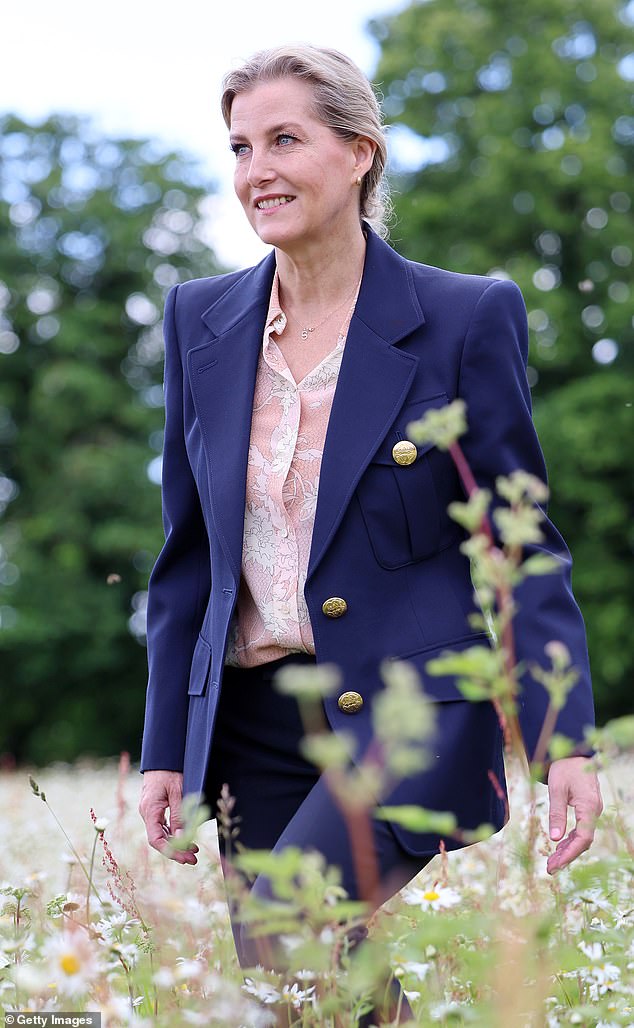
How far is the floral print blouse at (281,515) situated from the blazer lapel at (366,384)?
0.08 metres

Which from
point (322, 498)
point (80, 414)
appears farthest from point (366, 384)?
point (80, 414)

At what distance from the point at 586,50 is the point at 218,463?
20.8 m

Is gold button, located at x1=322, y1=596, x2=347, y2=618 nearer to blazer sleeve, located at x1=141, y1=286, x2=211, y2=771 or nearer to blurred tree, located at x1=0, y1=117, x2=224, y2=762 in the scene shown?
blazer sleeve, located at x1=141, y1=286, x2=211, y2=771

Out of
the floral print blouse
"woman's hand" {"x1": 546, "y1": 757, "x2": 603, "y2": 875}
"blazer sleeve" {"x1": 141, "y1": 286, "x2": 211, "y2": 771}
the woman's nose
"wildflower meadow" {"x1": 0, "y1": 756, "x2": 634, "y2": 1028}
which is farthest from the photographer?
"blazer sleeve" {"x1": 141, "y1": 286, "x2": 211, "y2": 771}

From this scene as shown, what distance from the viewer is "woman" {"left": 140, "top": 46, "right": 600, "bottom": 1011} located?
2.92 meters

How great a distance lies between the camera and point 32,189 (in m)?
26.1

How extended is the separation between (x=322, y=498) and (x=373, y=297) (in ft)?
1.82

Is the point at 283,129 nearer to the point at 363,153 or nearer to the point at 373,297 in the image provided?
the point at 363,153

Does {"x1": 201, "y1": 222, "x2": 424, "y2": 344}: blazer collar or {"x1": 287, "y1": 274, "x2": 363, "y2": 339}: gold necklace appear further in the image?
{"x1": 287, "y1": 274, "x2": 363, "y2": 339}: gold necklace

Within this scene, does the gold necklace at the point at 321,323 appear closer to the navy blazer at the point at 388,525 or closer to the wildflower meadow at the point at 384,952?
the navy blazer at the point at 388,525

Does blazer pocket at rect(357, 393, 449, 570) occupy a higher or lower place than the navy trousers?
higher

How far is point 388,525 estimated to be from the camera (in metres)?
3.01

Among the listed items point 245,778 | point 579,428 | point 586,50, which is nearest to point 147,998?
point 245,778

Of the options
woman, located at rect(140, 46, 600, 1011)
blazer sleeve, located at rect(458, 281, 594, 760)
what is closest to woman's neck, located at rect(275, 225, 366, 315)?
woman, located at rect(140, 46, 600, 1011)
